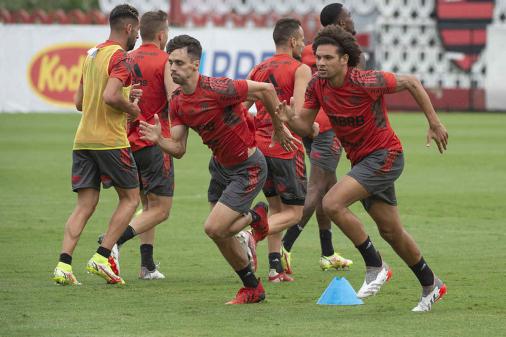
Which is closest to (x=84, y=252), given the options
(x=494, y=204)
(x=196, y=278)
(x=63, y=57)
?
(x=196, y=278)

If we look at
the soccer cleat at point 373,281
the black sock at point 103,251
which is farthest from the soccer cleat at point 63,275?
the soccer cleat at point 373,281

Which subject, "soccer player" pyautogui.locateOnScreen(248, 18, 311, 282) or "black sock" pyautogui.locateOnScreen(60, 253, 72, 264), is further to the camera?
"soccer player" pyautogui.locateOnScreen(248, 18, 311, 282)

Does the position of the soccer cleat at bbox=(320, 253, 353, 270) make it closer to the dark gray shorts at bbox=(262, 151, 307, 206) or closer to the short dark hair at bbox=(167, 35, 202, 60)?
the dark gray shorts at bbox=(262, 151, 307, 206)

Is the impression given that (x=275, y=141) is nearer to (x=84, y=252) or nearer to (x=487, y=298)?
(x=487, y=298)

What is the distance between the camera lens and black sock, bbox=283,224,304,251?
37.5 feet

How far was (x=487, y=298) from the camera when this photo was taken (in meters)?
9.42

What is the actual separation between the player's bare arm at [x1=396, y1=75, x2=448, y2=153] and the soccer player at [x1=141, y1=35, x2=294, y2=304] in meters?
1.04

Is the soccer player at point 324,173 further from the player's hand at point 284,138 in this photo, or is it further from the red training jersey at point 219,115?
the red training jersey at point 219,115

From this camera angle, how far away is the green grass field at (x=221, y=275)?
8320mm

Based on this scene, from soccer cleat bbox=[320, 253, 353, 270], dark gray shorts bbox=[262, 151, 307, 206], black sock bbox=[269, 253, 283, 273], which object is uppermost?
dark gray shorts bbox=[262, 151, 307, 206]

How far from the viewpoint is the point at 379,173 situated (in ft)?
30.1

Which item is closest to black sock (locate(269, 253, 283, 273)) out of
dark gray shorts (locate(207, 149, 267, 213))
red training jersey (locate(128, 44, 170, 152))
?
dark gray shorts (locate(207, 149, 267, 213))

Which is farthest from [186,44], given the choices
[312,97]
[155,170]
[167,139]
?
[155,170]

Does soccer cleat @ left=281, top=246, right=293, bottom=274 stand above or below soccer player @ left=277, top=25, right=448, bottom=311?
below
